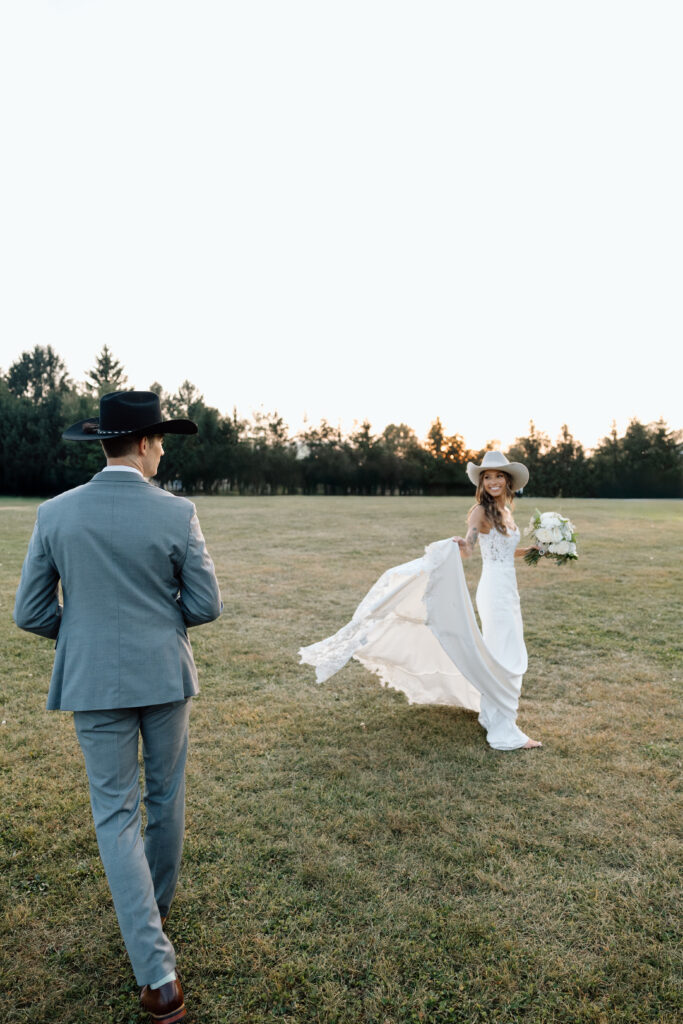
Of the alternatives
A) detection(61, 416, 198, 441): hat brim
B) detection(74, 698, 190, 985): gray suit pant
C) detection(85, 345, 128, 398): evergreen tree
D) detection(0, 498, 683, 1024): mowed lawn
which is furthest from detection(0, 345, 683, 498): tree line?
detection(74, 698, 190, 985): gray suit pant

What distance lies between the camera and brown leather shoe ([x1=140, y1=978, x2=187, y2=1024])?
2.58 m

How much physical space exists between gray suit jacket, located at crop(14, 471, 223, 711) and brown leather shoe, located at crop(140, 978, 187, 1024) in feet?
3.93

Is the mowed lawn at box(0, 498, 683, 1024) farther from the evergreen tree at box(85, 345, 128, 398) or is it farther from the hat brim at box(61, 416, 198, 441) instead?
the evergreen tree at box(85, 345, 128, 398)

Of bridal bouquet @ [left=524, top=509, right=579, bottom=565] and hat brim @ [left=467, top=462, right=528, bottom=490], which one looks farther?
bridal bouquet @ [left=524, top=509, right=579, bottom=565]

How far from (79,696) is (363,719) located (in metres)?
3.87

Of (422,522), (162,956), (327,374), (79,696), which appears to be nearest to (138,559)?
(79,696)

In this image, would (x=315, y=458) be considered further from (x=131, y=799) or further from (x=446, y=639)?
(x=131, y=799)

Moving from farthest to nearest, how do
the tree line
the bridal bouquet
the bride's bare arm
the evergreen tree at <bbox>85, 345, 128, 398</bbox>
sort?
the evergreen tree at <bbox>85, 345, 128, 398</bbox>
the tree line
the bridal bouquet
the bride's bare arm

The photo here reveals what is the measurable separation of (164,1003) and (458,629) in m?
3.46

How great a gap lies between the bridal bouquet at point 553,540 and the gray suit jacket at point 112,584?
160 inches

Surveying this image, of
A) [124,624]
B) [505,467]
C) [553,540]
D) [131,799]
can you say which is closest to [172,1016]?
[131,799]

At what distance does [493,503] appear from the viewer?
227 inches

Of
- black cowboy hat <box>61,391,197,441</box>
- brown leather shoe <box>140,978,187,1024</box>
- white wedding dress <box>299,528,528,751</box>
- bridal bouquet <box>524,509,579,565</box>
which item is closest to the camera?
brown leather shoe <box>140,978,187,1024</box>

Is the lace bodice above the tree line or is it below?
below
